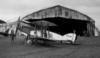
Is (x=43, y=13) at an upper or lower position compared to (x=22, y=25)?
upper

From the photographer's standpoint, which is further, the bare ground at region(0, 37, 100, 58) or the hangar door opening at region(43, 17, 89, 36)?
the hangar door opening at region(43, 17, 89, 36)

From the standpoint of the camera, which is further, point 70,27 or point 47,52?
point 70,27

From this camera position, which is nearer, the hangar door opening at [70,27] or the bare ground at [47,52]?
the bare ground at [47,52]

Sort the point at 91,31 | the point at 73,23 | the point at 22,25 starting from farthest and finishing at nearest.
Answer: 1. the point at 73,23
2. the point at 91,31
3. the point at 22,25

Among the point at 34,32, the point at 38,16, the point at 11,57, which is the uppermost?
the point at 38,16

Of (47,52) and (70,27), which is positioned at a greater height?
(70,27)

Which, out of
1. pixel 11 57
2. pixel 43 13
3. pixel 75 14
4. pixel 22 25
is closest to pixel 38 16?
pixel 43 13

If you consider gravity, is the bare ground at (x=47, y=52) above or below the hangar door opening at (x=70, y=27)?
below

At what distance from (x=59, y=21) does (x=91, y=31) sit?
19.4 feet

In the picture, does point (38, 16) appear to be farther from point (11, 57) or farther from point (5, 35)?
point (11, 57)

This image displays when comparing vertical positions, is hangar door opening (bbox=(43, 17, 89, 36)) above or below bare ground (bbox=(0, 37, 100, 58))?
above

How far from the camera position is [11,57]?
9.16m

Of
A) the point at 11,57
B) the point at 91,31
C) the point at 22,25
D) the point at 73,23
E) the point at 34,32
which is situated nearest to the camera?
the point at 11,57

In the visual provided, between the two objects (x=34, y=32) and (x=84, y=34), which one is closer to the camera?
(x=34, y=32)
